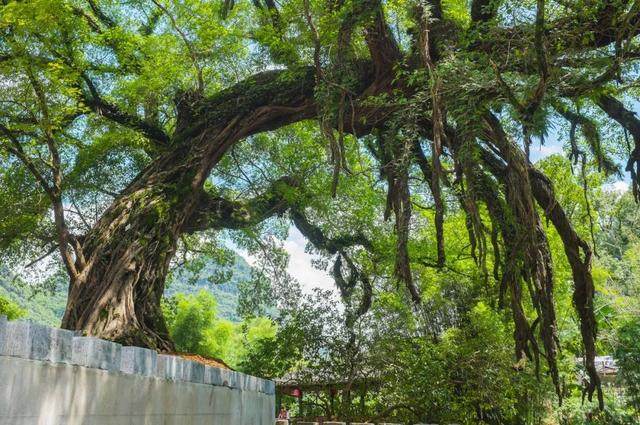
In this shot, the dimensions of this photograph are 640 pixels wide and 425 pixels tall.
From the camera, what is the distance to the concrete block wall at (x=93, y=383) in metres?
2.12

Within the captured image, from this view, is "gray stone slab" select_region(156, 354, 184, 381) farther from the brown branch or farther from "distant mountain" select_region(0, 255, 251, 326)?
the brown branch

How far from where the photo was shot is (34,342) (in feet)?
7.24

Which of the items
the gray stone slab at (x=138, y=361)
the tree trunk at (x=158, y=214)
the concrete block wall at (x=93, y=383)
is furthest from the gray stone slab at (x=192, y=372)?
the tree trunk at (x=158, y=214)

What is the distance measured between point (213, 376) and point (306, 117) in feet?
15.2

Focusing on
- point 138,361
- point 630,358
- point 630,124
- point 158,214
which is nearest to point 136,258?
point 158,214

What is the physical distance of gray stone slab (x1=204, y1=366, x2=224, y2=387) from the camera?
401 cm

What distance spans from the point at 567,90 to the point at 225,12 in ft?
21.5

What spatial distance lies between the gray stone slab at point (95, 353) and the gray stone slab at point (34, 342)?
2.5 inches

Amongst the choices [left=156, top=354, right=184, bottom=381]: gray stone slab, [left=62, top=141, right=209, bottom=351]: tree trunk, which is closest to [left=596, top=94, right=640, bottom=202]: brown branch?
[left=62, top=141, right=209, bottom=351]: tree trunk

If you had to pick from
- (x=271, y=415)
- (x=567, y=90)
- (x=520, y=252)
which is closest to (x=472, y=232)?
(x=520, y=252)

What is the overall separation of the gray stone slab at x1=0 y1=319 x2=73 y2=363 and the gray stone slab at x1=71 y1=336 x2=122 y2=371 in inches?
2.5

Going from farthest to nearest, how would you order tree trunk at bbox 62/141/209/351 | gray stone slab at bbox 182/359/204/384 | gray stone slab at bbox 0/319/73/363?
tree trunk at bbox 62/141/209/351, gray stone slab at bbox 182/359/204/384, gray stone slab at bbox 0/319/73/363

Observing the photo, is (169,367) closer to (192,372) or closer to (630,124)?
(192,372)

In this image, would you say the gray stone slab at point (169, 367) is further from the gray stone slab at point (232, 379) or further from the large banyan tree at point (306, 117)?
the large banyan tree at point (306, 117)
